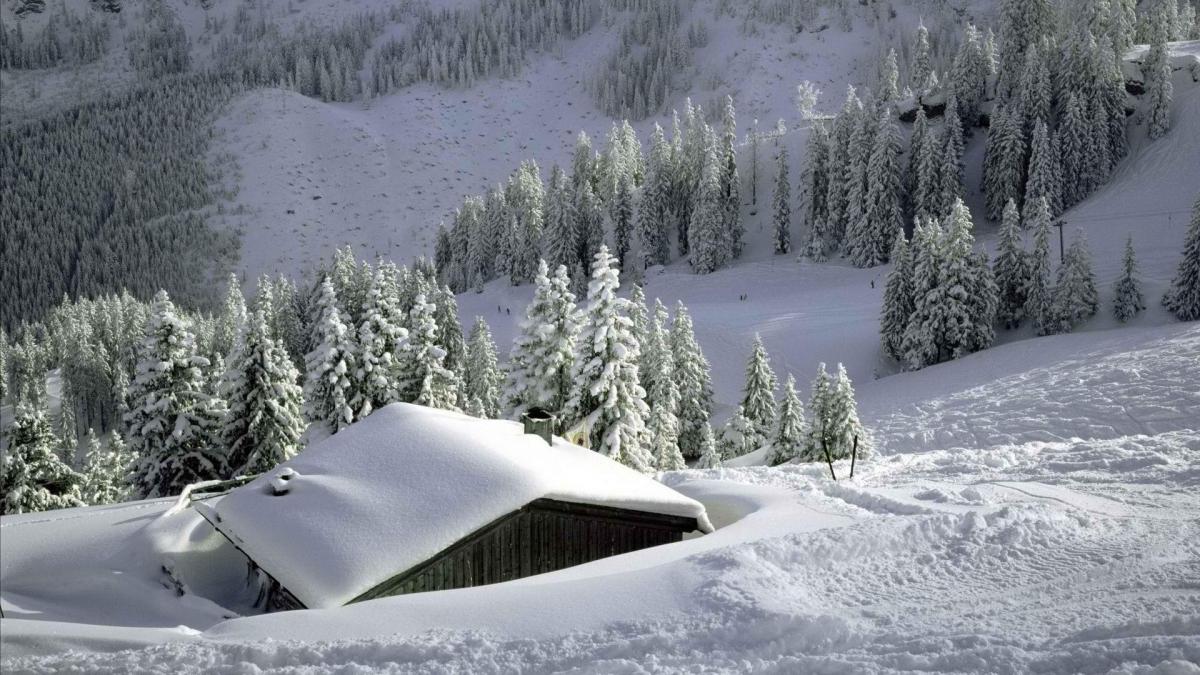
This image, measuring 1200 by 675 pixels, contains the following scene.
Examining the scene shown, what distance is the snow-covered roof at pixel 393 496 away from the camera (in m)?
11.6

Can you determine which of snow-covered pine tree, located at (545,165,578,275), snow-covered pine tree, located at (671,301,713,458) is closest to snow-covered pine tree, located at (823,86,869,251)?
snow-covered pine tree, located at (545,165,578,275)

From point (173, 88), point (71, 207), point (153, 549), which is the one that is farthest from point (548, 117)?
point (153, 549)

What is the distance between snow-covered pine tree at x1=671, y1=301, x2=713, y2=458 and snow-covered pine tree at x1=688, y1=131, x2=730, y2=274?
1541 inches

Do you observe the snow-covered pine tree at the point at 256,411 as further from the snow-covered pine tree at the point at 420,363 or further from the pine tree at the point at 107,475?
the pine tree at the point at 107,475

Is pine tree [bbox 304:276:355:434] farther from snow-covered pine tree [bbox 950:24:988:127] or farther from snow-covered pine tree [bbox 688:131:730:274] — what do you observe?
snow-covered pine tree [bbox 950:24:988:127]

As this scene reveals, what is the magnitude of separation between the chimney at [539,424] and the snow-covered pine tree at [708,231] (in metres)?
71.4

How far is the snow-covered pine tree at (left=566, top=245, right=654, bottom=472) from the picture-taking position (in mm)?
27750

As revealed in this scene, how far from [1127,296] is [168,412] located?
5506 centimetres

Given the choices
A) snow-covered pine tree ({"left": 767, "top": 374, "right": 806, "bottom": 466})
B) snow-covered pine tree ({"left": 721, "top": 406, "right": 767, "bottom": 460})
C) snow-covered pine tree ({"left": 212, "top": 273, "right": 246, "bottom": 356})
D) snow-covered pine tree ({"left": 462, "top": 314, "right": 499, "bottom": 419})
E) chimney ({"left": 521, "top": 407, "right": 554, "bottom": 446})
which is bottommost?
snow-covered pine tree ({"left": 212, "top": 273, "right": 246, "bottom": 356})

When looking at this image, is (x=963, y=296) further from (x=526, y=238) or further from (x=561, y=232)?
(x=526, y=238)

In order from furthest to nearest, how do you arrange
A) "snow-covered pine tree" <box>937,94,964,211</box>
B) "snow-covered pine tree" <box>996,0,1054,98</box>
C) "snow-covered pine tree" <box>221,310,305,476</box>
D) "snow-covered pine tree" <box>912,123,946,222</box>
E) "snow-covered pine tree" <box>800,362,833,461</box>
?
"snow-covered pine tree" <box>996,0,1054,98</box>
"snow-covered pine tree" <box>912,123,946,222</box>
"snow-covered pine tree" <box>937,94,964,211</box>
"snow-covered pine tree" <box>800,362,833,461</box>
"snow-covered pine tree" <box>221,310,305,476</box>

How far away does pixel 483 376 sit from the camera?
158 feet

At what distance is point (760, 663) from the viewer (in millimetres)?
7855

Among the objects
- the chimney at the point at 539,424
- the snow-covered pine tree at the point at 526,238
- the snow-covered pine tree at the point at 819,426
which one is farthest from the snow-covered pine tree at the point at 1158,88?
the chimney at the point at 539,424
